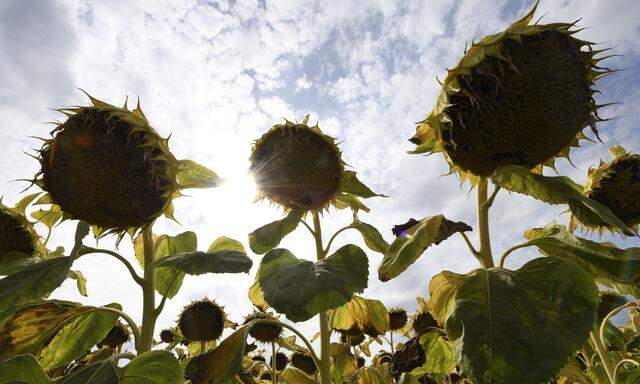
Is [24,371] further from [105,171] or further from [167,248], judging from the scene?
[167,248]

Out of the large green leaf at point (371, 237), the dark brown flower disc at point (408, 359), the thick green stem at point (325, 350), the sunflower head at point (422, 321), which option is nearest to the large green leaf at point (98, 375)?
the thick green stem at point (325, 350)

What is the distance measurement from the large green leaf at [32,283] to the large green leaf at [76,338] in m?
0.60

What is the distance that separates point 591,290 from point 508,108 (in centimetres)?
68

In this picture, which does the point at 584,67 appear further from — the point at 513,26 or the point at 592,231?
the point at 592,231

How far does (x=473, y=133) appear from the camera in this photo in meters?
1.67

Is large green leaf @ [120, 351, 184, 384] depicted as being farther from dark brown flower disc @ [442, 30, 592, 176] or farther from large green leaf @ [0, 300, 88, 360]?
dark brown flower disc @ [442, 30, 592, 176]

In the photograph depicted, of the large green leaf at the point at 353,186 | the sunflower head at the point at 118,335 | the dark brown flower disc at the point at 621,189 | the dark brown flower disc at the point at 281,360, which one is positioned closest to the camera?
the dark brown flower disc at the point at 621,189

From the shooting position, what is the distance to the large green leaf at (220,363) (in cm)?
193

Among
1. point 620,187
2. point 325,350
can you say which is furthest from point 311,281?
point 620,187

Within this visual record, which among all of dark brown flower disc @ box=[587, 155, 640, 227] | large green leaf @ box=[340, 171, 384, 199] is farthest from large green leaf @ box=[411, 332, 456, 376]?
dark brown flower disc @ box=[587, 155, 640, 227]

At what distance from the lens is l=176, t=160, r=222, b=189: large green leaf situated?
2.62m

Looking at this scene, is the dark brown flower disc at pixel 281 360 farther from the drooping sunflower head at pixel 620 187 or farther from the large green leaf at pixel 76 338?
the drooping sunflower head at pixel 620 187

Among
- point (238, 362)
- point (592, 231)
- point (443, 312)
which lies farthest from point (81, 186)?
point (592, 231)

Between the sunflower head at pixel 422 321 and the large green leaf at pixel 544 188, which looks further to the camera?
the sunflower head at pixel 422 321
